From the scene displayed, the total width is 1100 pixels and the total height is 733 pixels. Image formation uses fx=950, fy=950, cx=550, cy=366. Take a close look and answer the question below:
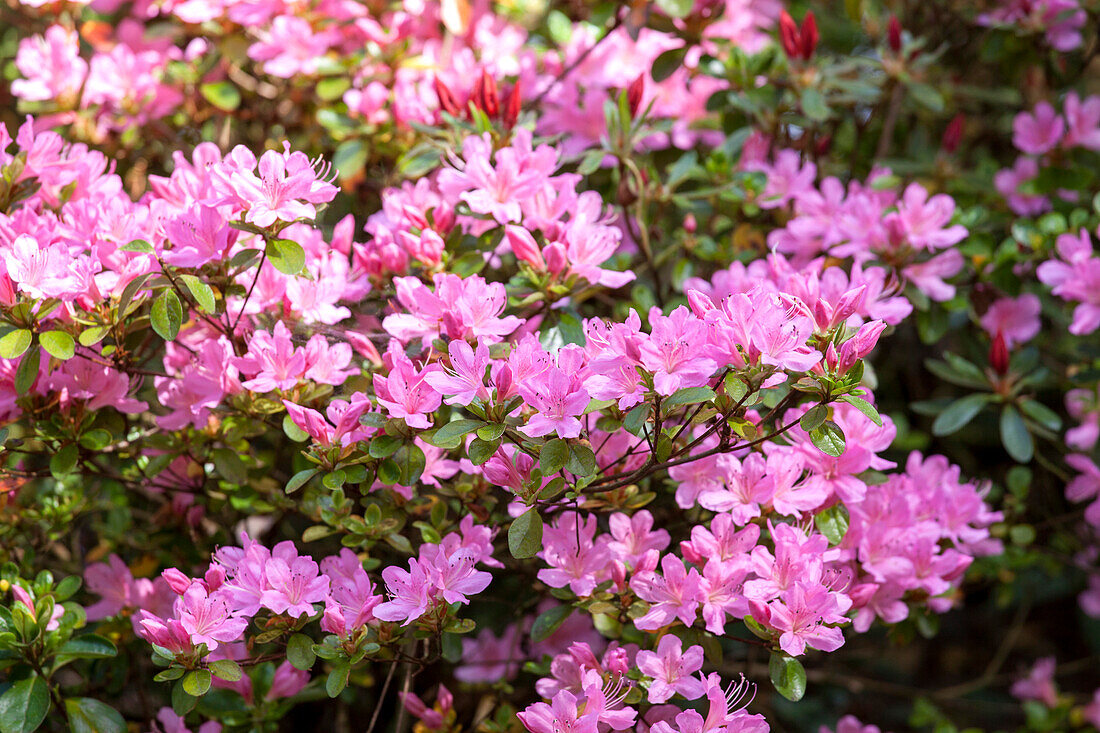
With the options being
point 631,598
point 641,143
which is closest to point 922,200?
point 641,143

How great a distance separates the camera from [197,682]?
1159 mm

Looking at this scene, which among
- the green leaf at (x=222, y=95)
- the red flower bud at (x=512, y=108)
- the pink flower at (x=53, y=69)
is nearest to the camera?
the red flower bud at (x=512, y=108)

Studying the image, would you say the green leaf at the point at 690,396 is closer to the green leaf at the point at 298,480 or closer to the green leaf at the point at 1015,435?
the green leaf at the point at 298,480

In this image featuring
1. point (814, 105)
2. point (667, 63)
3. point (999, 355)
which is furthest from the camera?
point (667, 63)

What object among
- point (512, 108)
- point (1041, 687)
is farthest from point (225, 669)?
point (1041, 687)

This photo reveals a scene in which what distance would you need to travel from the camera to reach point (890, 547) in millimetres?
1386

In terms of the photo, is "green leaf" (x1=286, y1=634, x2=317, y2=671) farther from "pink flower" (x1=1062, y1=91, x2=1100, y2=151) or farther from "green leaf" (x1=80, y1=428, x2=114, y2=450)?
"pink flower" (x1=1062, y1=91, x2=1100, y2=151)

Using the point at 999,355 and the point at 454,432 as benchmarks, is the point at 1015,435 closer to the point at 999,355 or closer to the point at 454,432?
the point at 999,355

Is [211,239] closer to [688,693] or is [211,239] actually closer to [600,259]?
[600,259]

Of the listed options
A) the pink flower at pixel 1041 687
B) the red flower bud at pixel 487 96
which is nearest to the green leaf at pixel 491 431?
the red flower bud at pixel 487 96

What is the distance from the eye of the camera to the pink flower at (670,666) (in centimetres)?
121

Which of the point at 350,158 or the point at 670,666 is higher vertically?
the point at 350,158

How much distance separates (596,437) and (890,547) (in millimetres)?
460

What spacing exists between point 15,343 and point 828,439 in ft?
3.38
